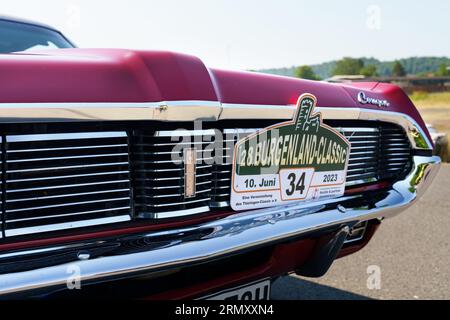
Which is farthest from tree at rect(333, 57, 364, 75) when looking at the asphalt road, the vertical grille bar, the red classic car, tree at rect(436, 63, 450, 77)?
the vertical grille bar

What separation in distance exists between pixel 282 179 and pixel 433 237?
299 cm

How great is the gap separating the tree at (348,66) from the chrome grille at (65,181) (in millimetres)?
81903

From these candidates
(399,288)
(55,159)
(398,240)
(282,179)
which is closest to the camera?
(55,159)

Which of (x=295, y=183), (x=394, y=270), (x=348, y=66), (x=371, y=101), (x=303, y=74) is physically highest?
(x=348, y=66)

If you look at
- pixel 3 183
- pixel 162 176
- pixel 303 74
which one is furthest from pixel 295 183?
pixel 303 74

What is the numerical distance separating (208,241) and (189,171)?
0.25 meters

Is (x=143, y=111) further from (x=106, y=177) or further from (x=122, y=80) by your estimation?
(x=106, y=177)

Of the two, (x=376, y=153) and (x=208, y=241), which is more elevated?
(x=376, y=153)

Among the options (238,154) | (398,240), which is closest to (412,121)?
(238,154)

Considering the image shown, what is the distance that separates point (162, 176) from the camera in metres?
1.71

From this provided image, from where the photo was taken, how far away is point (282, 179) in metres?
2.08

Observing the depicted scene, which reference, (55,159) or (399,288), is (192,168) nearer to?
(55,159)
